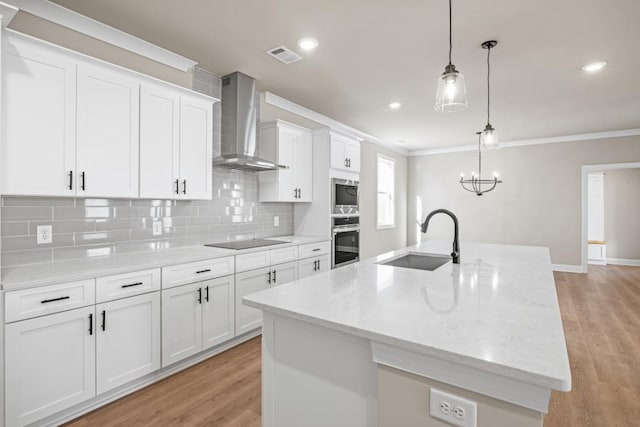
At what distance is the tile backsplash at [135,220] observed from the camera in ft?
7.13

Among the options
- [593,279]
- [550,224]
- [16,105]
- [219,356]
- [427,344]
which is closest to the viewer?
[427,344]

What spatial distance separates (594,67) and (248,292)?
4083 millimetres

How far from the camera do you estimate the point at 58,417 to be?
75.5 inches

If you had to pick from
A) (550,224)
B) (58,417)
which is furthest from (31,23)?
(550,224)

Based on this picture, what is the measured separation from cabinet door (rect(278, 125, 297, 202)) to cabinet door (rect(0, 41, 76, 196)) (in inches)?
80.4

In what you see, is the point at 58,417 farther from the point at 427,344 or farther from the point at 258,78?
the point at 258,78

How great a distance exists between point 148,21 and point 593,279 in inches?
294

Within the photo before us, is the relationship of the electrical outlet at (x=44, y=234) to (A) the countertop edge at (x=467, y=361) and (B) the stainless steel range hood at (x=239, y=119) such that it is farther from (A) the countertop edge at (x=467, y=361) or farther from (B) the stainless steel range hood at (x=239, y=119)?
(A) the countertop edge at (x=467, y=361)

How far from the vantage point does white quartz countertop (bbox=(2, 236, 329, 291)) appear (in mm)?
1779

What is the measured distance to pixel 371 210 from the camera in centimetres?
643

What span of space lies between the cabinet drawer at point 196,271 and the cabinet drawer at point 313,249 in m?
1.03

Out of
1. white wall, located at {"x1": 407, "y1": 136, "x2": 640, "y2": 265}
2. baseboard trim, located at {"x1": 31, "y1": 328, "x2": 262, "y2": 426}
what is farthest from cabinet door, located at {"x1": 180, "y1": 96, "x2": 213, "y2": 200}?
white wall, located at {"x1": 407, "y1": 136, "x2": 640, "y2": 265}

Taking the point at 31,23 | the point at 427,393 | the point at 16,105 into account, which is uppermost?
the point at 31,23

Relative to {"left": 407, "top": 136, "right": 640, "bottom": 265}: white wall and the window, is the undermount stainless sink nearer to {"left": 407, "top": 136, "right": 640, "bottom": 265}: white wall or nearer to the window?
the window
